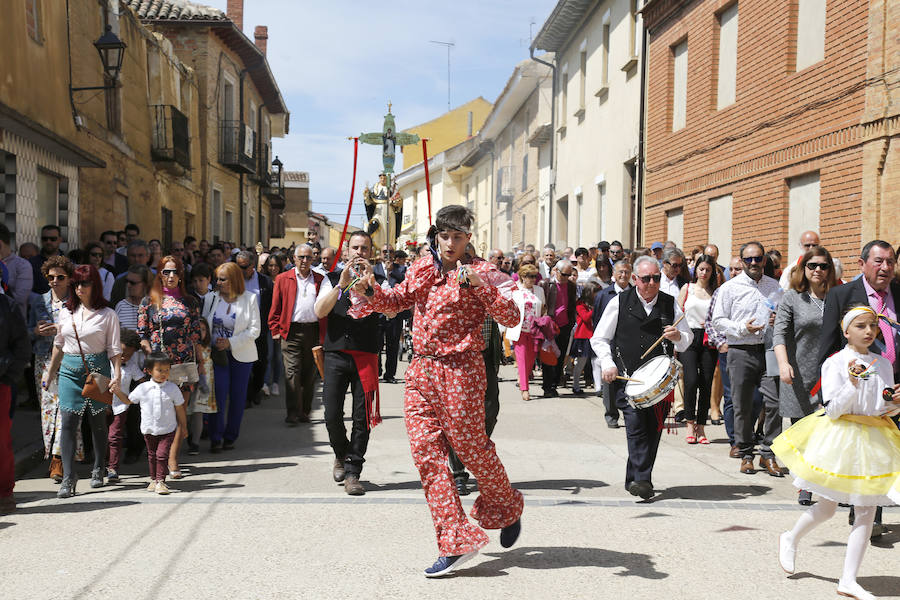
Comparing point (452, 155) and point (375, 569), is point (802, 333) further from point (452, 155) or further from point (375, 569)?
point (452, 155)

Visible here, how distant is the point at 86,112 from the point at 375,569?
12.7 meters

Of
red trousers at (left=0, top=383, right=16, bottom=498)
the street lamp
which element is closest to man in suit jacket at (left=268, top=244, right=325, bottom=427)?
red trousers at (left=0, top=383, right=16, bottom=498)

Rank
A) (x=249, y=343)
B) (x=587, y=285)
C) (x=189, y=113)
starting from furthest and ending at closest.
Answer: (x=189, y=113) → (x=587, y=285) → (x=249, y=343)

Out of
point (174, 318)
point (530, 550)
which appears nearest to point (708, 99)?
point (174, 318)

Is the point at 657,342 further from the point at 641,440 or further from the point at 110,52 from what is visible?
the point at 110,52

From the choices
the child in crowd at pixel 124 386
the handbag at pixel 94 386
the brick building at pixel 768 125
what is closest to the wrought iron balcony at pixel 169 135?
the brick building at pixel 768 125

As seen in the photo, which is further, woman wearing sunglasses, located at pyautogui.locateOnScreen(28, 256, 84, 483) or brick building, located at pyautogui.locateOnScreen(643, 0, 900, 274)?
brick building, located at pyautogui.locateOnScreen(643, 0, 900, 274)

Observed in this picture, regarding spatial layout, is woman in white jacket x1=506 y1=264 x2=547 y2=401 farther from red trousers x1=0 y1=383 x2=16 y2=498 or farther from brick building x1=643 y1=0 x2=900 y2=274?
red trousers x1=0 y1=383 x2=16 y2=498

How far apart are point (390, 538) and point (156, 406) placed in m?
2.52

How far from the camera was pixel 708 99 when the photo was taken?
15.6 m

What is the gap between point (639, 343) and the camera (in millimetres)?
6871

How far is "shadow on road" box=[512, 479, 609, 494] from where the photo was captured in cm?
711

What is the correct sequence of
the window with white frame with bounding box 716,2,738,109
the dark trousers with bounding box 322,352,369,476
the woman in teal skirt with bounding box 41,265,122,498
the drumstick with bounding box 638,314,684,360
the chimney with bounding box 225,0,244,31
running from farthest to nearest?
the chimney with bounding box 225,0,244,31, the window with white frame with bounding box 716,2,738,109, the dark trousers with bounding box 322,352,369,476, the woman in teal skirt with bounding box 41,265,122,498, the drumstick with bounding box 638,314,684,360

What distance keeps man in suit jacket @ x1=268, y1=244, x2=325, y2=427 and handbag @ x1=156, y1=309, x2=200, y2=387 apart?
2.16 m
